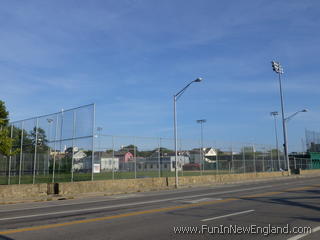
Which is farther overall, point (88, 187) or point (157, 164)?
point (157, 164)

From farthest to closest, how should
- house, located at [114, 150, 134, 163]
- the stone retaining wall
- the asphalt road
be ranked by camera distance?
house, located at [114, 150, 134, 163]
the stone retaining wall
the asphalt road

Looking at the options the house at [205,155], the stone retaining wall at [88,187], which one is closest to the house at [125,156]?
the stone retaining wall at [88,187]

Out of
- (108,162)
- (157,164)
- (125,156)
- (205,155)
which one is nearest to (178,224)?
(108,162)

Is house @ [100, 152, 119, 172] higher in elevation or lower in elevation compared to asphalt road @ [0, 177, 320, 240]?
higher

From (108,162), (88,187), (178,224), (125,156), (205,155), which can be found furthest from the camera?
(205,155)

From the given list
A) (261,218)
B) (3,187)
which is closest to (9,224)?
(261,218)

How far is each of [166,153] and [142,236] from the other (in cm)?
2244

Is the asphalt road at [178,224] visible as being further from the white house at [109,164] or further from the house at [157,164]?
the house at [157,164]

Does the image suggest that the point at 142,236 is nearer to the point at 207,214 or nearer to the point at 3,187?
the point at 207,214

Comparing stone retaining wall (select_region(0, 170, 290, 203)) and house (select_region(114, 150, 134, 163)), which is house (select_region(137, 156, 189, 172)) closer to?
house (select_region(114, 150, 134, 163))

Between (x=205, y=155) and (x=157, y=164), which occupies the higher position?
(x=205, y=155)

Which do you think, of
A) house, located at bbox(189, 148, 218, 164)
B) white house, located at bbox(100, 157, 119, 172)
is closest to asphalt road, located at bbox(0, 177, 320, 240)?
white house, located at bbox(100, 157, 119, 172)

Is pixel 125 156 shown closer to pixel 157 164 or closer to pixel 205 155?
pixel 157 164

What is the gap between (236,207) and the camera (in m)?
12.7
